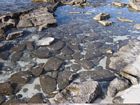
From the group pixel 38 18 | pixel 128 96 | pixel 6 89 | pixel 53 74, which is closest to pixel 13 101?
pixel 6 89

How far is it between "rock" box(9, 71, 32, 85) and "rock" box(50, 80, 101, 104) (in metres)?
1.33

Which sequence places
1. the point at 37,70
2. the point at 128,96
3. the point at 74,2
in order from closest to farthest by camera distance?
the point at 128,96 → the point at 37,70 → the point at 74,2

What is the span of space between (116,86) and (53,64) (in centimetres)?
246

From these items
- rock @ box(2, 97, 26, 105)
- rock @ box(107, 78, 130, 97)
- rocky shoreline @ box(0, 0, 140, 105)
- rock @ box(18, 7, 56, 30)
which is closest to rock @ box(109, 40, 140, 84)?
rocky shoreline @ box(0, 0, 140, 105)

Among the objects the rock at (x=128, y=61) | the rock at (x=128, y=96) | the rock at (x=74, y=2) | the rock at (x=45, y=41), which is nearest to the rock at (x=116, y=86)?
the rock at (x=128, y=96)

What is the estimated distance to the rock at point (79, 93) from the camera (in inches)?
295

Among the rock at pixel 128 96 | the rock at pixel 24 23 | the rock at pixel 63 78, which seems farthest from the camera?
A: the rock at pixel 24 23

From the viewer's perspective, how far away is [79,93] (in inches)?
300

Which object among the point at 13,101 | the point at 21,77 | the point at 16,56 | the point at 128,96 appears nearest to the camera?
the point at 128,96

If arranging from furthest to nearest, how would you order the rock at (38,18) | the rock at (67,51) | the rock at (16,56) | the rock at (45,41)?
the rock at (38,18) < the rock at (45,41) < the rock at (67,51) < the rock at (16,56)

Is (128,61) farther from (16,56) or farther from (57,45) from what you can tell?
(16,56)

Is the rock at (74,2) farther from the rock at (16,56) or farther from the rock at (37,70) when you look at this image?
the rock at (37,70)

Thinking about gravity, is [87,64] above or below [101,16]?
below

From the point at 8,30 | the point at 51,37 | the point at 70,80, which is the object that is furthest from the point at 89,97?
the point at 8,30
